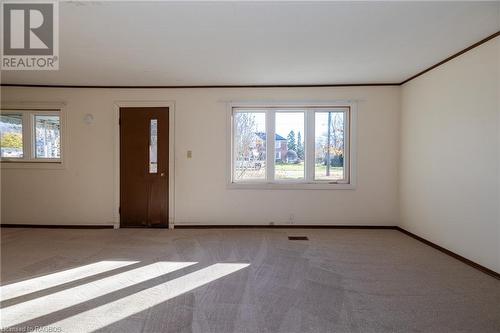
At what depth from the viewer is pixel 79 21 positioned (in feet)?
8.44

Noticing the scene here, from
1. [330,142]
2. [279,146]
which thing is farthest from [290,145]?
[330,142]

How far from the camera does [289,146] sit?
4.92m

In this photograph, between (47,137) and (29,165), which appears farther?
(47,137)

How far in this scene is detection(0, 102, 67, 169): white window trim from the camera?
4844mm

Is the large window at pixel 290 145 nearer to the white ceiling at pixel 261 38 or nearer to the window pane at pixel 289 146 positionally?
the window pane at pixel 289 146

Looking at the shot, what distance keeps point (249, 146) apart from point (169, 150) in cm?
149

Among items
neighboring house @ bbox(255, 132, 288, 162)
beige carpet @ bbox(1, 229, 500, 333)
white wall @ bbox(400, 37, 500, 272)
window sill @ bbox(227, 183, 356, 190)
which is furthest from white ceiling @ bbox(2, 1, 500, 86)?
beige carpet @ bbox(1, 229, 500, 333)

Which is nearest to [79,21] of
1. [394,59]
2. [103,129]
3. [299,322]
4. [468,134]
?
[103,129]

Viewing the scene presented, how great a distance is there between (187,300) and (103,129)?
3.83 m

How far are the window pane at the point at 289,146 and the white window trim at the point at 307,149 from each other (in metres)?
0.09

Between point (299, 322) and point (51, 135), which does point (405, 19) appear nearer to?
point (299, 322)

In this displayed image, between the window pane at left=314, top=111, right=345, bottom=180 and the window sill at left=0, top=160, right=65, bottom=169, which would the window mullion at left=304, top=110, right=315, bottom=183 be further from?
the window sill at left=0, top=160, right=65, bottom=169

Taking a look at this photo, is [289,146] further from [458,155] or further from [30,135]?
[30,135]

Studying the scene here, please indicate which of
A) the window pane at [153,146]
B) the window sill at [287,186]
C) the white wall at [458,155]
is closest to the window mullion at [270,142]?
the window sill at [287,186]
